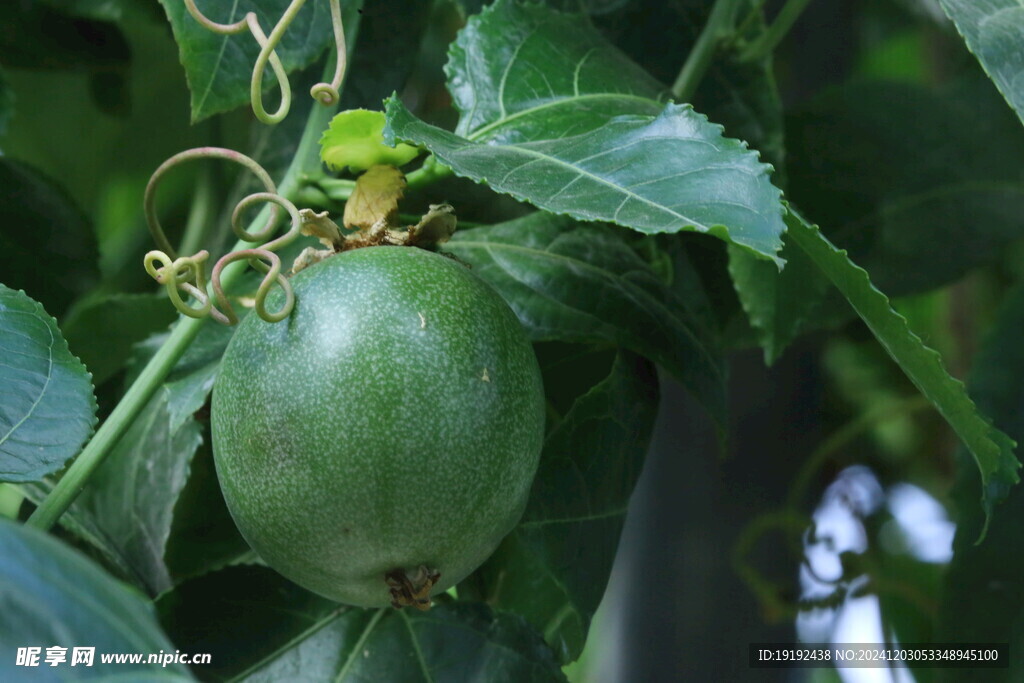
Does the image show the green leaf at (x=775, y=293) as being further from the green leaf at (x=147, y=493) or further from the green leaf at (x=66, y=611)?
the green leaf at (x=66, y=611)

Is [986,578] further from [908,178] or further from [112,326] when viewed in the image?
[112,326]

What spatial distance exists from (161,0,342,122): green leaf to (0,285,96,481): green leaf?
16 cm

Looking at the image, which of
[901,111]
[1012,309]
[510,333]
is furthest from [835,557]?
[510,333]

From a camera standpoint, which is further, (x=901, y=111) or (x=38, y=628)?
(x=901, y=111)

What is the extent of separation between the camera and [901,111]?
0.93m

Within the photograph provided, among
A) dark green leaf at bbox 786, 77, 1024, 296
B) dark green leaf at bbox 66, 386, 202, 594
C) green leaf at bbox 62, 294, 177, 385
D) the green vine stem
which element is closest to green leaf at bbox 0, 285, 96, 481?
the green vine stem

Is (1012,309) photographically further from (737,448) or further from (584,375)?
(584,375)

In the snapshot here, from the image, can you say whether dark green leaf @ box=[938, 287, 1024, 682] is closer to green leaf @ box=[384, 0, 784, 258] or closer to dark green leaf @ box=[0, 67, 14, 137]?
green leaf @ box=[384, 0, 784, 258]

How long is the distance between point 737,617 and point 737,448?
151 mm

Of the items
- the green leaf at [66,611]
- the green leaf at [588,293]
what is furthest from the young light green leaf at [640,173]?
the green leaf at [66,611]

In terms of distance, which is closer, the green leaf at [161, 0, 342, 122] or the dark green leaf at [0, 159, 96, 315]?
the green leaf at [161, 0, 342, 122]

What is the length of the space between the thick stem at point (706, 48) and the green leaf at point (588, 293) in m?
0.16

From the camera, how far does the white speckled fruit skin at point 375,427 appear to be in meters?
0.43

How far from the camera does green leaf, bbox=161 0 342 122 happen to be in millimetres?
586
